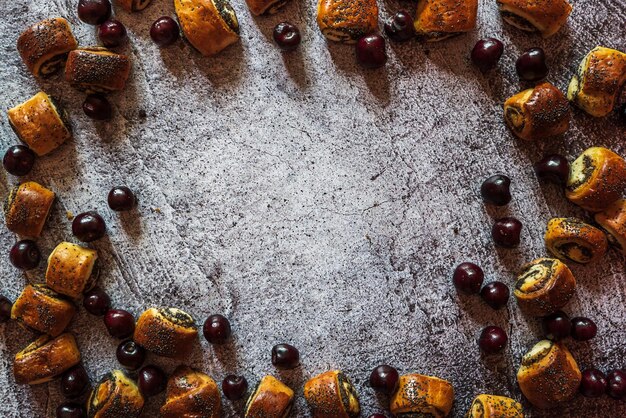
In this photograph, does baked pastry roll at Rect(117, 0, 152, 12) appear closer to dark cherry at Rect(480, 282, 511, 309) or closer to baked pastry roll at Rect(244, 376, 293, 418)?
baked pastry roll at Rect(244, 376, 293, 418)

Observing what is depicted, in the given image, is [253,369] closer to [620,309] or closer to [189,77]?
[189,77]

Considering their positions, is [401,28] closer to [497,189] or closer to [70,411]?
[497,189]

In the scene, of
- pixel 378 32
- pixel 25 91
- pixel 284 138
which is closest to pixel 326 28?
pixel 378 32

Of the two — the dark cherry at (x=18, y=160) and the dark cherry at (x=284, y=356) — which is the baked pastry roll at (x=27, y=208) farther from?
the dark cherry at (x=284, y=356)

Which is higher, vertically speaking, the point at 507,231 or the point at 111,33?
the point at 111,33

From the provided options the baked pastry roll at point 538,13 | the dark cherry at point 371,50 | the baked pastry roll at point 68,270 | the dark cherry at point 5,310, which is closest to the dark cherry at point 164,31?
the dark cherry at point 371,50

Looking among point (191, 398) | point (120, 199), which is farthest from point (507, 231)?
point (120, 199)
